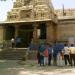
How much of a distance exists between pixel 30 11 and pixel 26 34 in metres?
3.10

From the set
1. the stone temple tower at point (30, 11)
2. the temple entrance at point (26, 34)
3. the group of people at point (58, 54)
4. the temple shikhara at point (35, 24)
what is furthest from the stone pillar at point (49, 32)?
the group of people at point (58, 54)

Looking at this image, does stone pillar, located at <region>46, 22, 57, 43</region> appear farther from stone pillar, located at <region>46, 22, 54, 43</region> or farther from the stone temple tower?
the stone temple tower

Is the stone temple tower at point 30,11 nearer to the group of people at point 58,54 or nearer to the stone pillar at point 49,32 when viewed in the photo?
the stone pillar at point 49,32

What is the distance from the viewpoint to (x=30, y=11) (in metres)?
30.9

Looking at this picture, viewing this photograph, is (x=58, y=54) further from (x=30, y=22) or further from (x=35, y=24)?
(x=30, y=22)

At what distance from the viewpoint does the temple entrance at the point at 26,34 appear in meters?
32.1

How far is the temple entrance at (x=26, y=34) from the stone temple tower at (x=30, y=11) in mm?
1637

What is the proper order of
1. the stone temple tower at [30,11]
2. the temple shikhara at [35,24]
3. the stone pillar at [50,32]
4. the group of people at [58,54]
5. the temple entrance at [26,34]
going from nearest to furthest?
1. the group of people at [58,54]
2. the stone pillar at [50,32]
3. the temple shikhara at [35,24]
4. the stone temple tower at [30,11]
5. the temple entrance at [26,34]

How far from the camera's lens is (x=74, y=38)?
102 feet

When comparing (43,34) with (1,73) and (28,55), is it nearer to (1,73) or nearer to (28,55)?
(28,55)

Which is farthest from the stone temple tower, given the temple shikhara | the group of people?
the group of people

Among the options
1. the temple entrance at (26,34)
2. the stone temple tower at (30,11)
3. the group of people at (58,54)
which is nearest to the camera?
the group of people at (58,54)

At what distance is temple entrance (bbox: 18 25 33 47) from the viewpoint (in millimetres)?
32125

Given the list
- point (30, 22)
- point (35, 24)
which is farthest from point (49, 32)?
point (30, 22)
